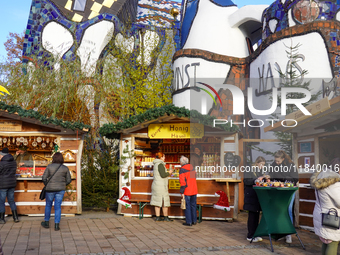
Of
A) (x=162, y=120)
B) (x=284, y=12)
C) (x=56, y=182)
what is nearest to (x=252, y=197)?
(x=162, y=120)

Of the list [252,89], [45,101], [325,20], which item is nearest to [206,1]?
[252,89]

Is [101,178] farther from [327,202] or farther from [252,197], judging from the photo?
[327,202]

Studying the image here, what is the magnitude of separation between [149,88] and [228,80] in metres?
4.44

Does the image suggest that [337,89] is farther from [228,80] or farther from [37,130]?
[37,130]

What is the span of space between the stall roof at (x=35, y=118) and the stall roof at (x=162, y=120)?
87 centimetres

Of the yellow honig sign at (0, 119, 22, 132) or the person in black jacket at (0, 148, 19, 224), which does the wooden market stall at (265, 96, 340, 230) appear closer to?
the person in black jacket at (0, 148, 19, 224)

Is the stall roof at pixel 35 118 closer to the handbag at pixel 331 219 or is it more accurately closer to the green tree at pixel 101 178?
the green tree at pixel 101 178

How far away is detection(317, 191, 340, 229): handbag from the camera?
4500 mm

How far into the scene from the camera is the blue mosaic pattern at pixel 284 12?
13.5m

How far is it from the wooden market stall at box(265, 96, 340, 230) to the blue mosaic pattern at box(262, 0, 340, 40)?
6823mm

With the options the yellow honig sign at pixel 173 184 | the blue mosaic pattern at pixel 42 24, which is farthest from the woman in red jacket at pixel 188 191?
the blue mosaic pattern at pixel 42 24

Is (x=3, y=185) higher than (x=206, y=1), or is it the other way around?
(x=206, y=1)

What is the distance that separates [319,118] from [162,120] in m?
4.03

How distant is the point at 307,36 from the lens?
44.4 feet
